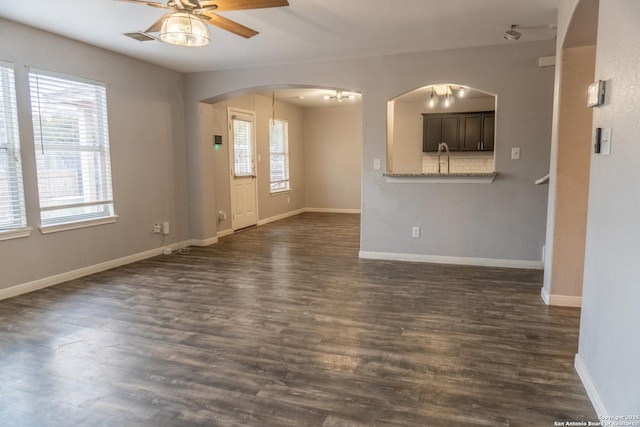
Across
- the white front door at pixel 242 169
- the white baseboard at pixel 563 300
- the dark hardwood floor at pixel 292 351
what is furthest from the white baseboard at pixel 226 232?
the white baseboard at pixel 563 300

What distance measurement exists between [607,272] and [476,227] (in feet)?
9.57

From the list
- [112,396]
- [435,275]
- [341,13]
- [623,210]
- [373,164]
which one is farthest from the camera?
[373,164]

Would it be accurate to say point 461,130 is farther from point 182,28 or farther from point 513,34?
point 182,28

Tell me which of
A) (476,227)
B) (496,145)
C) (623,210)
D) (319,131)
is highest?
(319,131)

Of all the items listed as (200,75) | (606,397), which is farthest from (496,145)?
(200,75)

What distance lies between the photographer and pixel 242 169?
749 cm

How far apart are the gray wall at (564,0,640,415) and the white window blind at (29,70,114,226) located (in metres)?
4.68

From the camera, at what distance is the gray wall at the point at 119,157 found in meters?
3.84

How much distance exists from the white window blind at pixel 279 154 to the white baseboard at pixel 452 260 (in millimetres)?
4034

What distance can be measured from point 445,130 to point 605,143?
251 inches

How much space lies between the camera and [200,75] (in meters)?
5.77

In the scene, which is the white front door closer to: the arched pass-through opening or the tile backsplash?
the arched pass-through opening

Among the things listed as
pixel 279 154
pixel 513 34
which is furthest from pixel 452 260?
pixel 279 154

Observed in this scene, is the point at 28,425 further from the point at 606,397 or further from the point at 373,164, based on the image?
the point at 373,164
